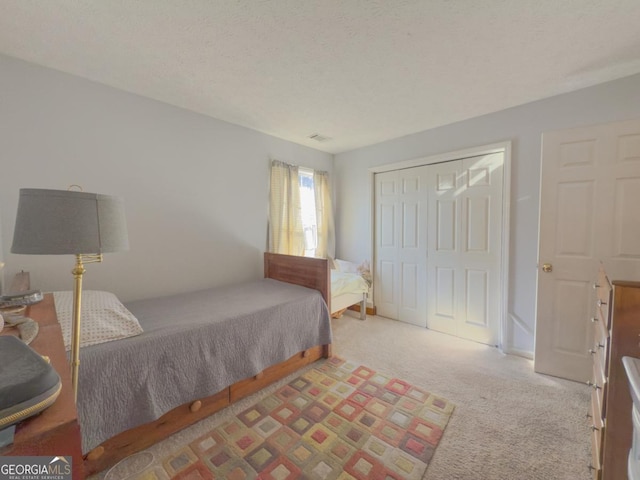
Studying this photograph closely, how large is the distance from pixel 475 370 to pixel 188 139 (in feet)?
10.9

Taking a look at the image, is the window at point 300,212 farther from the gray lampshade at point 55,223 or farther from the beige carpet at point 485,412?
the gray lampshade at point 55,223

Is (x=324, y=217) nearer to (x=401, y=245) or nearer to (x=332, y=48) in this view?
(x=401, y=245)

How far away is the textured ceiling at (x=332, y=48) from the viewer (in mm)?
1364

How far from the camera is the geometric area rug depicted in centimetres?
135

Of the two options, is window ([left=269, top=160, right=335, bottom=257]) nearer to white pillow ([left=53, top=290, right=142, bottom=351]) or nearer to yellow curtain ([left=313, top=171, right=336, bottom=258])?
yellow curtain ([left=313, top=171, right=336, bottom=258])

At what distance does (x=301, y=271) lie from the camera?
269 cm

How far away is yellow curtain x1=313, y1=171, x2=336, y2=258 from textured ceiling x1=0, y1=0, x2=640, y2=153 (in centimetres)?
138

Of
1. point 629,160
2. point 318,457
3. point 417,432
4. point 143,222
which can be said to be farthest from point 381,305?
point 143,222

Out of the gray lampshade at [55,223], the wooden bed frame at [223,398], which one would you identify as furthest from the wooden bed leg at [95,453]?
the gray lampshade at [55,223]

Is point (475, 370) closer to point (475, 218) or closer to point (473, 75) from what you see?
point (475, 218)

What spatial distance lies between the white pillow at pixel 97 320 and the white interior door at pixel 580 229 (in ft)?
9.86

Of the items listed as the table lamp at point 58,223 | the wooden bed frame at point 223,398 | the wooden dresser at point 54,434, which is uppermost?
the table lamp at point 58,223

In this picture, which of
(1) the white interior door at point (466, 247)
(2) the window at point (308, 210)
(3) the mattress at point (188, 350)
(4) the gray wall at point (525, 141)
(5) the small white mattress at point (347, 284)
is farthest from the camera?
(2) the window at point (308, 210)

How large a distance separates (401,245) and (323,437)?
2371 mm
